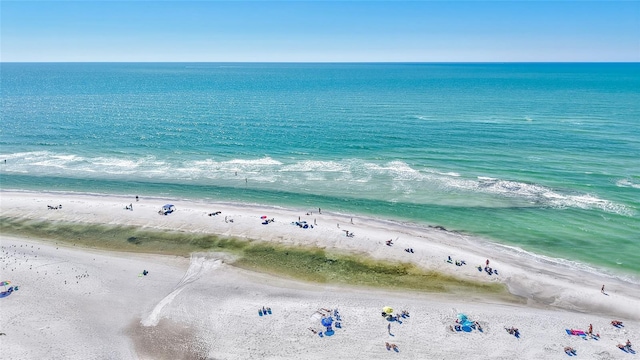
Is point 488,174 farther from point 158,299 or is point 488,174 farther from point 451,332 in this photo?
point 158,299

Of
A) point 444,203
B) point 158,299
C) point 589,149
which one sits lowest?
point 158,299

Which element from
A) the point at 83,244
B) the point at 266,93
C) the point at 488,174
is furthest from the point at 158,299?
the point at 266,93

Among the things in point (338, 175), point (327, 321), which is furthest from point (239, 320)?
point (338, 175)

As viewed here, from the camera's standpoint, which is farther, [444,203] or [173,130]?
[173,130]

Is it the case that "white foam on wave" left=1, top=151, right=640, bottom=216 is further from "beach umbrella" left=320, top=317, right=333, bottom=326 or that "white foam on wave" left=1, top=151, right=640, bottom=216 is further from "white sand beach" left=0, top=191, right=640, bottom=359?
"beach umbrella" left=320, top=317, right=333, bottom=326

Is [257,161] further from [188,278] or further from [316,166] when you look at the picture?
[188,278]

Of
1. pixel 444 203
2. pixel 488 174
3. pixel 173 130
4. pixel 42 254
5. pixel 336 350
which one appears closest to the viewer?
pixel 336 350

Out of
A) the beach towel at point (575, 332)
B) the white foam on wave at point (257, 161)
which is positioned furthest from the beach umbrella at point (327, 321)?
the white foam on wave at point (257, 161)

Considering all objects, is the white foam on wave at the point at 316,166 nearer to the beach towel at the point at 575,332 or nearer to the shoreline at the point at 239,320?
the shoreline at the point at 239,320
